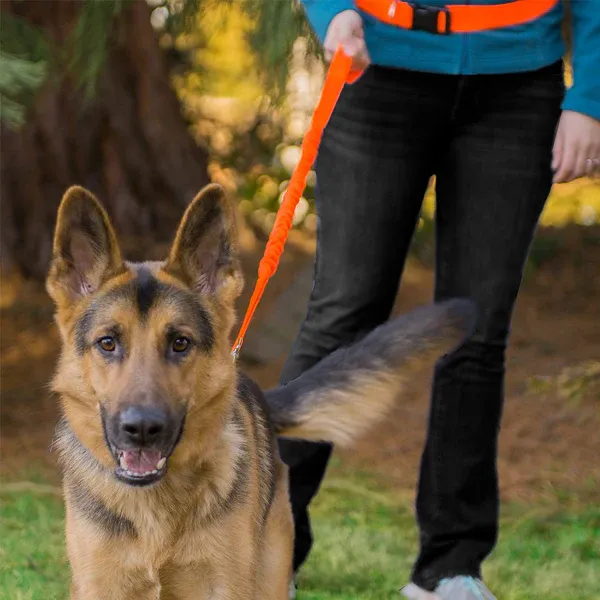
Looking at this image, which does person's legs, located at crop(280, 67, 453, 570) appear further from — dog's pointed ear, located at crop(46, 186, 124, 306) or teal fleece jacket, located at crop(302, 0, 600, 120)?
dog's pointed ear, located at crop(46, 186, 124, 306)

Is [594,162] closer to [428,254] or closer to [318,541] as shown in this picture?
[318,541]

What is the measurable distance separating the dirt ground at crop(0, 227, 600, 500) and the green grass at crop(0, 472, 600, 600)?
0.48m

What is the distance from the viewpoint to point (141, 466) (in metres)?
3.06

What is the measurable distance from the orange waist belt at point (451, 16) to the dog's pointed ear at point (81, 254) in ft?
3.92

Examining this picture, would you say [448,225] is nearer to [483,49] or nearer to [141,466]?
[483,49]

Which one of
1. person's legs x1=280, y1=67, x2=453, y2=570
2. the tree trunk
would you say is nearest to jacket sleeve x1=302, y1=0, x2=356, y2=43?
person's legs x1=280, y1=67, x2=453, y2=570

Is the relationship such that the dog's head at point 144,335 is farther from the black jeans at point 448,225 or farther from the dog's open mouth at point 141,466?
the black jeans at point 448,225

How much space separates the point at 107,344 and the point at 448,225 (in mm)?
1352

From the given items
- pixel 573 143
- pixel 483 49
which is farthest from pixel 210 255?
pixel 573 143

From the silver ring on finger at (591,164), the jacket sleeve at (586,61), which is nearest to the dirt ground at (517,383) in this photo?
the silver ring on finger at (591,164)

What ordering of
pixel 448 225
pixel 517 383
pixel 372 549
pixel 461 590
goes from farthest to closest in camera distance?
pixel 517 383
pixel 372 549
pixel 461 590
pixel 448 225

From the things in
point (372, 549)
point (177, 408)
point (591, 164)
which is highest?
point (591, 164)

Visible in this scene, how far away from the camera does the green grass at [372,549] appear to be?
14.1 ft

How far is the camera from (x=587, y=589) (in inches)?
171
